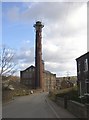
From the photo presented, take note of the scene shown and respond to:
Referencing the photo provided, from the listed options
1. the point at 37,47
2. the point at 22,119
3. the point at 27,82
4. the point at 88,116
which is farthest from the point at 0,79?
the point at 27,82

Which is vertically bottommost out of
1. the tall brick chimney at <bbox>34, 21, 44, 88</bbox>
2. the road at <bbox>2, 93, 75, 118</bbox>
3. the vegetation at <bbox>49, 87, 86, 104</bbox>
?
the road at <bbox>2, 93, 75, 118</bbox>

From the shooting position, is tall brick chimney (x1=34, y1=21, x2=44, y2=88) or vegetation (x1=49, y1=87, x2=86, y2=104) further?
tall brick chimney (x1=34, y1=21, x2=44, y2=88)

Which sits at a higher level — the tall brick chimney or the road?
the tall brick chimney

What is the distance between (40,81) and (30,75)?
940 inches

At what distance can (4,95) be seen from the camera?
53.9 metres

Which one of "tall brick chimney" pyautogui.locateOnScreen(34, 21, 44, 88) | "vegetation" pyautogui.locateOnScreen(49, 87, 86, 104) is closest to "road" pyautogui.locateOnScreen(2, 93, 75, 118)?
"vegetation" pyautogui.locateOnScreen(49, 87, 86, 104)

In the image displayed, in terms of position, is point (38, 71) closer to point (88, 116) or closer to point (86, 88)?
point (86, 88)

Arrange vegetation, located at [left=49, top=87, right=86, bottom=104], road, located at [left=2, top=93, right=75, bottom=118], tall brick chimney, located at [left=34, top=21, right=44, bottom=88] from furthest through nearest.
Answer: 1. tall brick chimney, located at [left=34, top=21, right=44, bottom=88]
2. vegetation, located at [left=49, top=87, right=86, bottom=104]
3. road, located at [left=2, top=93, right=75, bottom=118]

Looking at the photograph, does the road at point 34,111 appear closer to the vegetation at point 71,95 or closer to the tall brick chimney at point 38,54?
the vegetation at point 71,95

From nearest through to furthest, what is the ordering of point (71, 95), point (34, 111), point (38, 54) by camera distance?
point (34, 111)
point (71, 95)
point (38, 54)

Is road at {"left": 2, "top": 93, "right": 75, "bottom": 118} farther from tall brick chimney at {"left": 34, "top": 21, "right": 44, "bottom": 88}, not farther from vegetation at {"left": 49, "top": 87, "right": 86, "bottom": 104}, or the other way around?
tall brick chimney at {"left": 34, "top": 21, "right": 44, "bottom": 88}

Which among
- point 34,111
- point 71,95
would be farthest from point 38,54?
point 34,111

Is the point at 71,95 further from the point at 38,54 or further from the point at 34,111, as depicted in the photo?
the point at 38,54

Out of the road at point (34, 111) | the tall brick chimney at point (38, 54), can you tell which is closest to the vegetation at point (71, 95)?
the road at point (34, 111)
